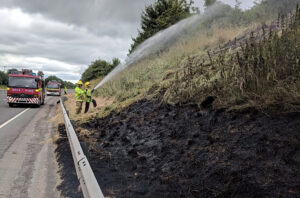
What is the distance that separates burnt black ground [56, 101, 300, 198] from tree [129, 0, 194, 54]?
22.6 meters

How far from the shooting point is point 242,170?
3.35 metres

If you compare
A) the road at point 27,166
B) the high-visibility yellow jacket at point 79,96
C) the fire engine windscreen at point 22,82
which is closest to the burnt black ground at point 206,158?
the road at point 27,166

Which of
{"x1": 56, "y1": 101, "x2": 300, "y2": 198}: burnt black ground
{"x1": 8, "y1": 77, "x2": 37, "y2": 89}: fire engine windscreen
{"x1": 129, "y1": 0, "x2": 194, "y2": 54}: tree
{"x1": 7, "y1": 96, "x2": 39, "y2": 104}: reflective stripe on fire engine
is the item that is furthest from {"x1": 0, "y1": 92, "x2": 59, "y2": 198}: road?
{"x1": 129, "y1": 0, "x2": 194, "y2": 54}: tree

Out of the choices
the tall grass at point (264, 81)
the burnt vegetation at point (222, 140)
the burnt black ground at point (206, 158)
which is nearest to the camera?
the burnt black ground at point (206, 158)

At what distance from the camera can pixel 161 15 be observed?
2798cm

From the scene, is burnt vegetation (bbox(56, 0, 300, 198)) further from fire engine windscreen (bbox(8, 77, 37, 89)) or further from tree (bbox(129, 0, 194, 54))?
tree (bbox(129, 0, 194, 54))

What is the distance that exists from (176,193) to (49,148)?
4.26 metres

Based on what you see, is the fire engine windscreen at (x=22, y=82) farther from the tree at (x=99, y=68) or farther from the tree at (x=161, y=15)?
the tree at (x=99, y=68)

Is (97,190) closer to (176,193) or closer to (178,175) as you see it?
(176,193)

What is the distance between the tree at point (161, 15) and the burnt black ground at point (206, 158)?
74.2ft

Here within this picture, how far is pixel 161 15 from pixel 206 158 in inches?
1011

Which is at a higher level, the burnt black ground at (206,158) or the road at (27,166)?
the burnt black ground at (206,158)

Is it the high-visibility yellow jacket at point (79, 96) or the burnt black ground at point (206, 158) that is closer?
the burnt black ground at point (206, 158)

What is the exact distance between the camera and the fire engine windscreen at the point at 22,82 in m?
18.7
